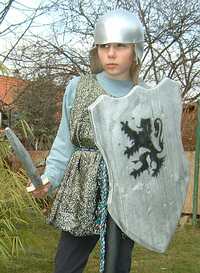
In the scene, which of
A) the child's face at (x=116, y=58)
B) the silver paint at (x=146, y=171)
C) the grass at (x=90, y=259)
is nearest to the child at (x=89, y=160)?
the child's face at (x=116, y=58)

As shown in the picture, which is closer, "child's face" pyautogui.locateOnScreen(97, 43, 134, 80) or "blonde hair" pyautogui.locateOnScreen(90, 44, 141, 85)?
"child's face" pyautogui.locateOnScreen(97, 43, 134, 80)

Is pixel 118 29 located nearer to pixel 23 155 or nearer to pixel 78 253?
pixel 23 155

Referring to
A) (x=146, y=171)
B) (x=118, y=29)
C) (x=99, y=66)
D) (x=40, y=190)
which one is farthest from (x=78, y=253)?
(x=118, y=29)

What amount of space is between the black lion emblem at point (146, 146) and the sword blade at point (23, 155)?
0.29 metres

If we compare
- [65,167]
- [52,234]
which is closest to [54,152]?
[65,167]

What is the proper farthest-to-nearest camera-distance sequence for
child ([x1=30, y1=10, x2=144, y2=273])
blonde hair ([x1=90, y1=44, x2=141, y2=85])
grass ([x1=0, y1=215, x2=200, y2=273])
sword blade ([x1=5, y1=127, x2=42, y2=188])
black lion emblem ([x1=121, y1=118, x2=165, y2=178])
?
grass ([x1=0, y1=215, x2=200, y2=273])
blonde hair ([x1=90, y1=44, x2=141, y2=85])
child ([x1=30, y1=10, x2=144, y2=273])
black lion emblem ([x1=121, y1=118, x2=165, y2=178])
sword blade ([x1=5, y1=127, x2=42, y2=188])

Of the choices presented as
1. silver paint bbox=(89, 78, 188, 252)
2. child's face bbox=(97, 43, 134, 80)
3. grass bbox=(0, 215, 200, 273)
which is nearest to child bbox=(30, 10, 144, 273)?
child's face bbox=(97, 43, 134, 80)

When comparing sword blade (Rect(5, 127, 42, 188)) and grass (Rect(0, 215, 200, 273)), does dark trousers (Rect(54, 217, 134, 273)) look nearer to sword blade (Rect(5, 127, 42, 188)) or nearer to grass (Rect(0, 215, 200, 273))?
sword blade (Rect(5, 127, 42, 188))

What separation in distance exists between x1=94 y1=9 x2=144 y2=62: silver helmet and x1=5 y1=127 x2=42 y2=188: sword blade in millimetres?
451

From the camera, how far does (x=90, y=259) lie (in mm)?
4383

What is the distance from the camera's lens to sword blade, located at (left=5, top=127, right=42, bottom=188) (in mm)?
1697

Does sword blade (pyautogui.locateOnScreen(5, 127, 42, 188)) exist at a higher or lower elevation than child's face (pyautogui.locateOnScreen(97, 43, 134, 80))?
lower

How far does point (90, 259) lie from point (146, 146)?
2670mm

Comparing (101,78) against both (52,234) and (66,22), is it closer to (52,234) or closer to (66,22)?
(52,234)
